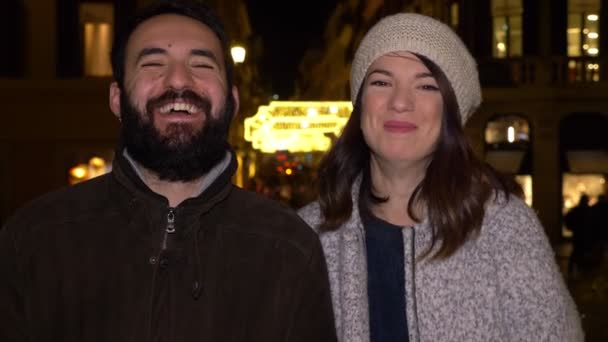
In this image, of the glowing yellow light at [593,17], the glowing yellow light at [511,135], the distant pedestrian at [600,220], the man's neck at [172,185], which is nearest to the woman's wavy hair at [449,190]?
the man's neck at [172,185]

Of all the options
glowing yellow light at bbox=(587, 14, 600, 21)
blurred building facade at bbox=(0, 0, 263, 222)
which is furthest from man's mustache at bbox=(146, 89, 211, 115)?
glowing yellow light at bbox=(587, 14, 600, 21)

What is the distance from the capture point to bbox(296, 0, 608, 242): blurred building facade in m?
25.5

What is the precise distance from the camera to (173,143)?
3.02 m

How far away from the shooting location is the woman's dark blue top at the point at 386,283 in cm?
361

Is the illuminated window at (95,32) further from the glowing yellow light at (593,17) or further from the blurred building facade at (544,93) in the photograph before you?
the glowing yellow light at (593,17)

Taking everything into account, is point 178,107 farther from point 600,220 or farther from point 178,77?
point 600,220

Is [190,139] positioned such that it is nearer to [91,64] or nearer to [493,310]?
[493,310]

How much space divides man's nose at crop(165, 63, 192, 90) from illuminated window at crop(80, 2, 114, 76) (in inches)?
686

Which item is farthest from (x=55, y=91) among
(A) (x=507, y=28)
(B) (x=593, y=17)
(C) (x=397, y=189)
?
(C) (x=397, y=189)

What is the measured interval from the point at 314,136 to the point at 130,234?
81.3 ft

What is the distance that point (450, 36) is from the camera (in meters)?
3.68

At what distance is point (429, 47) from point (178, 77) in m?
1.16

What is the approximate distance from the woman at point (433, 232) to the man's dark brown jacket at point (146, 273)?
597 millimetres

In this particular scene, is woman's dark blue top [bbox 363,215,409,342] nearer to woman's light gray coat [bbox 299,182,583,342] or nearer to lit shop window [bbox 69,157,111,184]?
woman's light gray coat [bbox 299,182,583,342]
